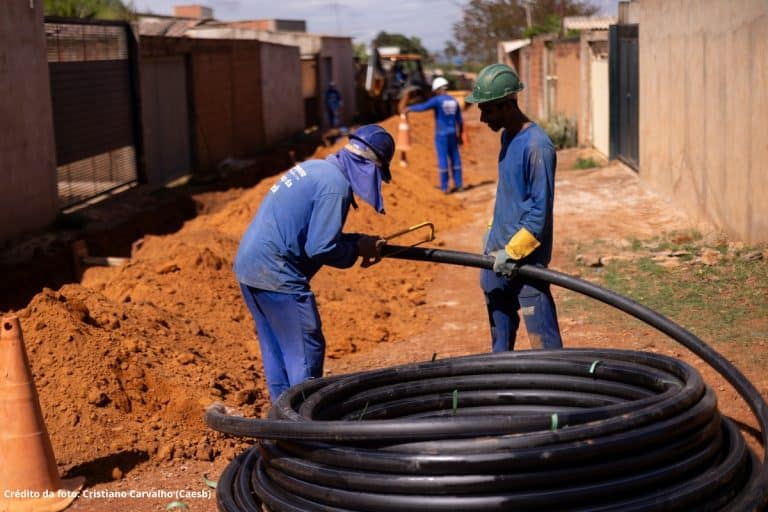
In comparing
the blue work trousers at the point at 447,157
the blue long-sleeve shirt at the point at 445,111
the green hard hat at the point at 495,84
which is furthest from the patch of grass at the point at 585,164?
the green hard hat at the point at 495,84

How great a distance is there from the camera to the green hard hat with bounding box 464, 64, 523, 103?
19.1 feet

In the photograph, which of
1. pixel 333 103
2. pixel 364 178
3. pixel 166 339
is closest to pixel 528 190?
pixel 364 178

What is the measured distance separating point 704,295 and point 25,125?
8.98 metres

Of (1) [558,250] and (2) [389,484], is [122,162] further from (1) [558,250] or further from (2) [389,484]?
(2) [389,484]

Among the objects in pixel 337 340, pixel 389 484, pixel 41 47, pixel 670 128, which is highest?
pixel 41 47

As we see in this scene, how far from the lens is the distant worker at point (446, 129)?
57.0 feet

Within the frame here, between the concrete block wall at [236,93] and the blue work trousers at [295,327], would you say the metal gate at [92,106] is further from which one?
the blue work trousers at [295,327]

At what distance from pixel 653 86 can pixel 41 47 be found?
8.96m

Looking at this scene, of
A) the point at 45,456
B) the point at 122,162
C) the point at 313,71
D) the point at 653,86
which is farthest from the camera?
the point at 313,71

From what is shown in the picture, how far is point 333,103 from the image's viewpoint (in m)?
33.8

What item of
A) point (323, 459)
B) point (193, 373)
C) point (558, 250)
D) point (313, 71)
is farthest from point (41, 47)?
point (313, 71)

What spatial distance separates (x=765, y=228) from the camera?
10227 millimetres

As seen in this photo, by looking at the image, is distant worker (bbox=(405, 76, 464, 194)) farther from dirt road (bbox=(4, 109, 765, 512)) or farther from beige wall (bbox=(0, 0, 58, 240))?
beige wall (bbox=(0, 0, 58, 240))

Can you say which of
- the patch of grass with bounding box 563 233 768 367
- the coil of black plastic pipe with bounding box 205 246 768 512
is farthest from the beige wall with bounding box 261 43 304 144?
the coil of black plastic pipe with bounding box 205 246 768 512
